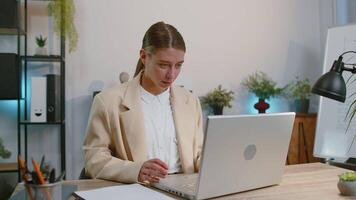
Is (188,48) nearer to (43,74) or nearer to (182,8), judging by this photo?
(182,8)

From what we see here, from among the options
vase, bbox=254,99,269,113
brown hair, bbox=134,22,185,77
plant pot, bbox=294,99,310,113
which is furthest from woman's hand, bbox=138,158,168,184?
plant pot, bbox=294,99,310,113

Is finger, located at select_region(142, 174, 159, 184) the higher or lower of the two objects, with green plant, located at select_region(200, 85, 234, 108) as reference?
lower

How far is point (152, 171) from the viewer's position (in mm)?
1262

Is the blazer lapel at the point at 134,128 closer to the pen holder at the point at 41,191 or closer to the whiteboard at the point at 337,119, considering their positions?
the pen holder at the point at 41,191

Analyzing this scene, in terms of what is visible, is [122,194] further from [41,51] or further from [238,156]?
[41,51]

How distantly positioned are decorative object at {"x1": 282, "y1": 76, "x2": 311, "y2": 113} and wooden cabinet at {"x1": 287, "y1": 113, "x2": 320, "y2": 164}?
17 centimetres

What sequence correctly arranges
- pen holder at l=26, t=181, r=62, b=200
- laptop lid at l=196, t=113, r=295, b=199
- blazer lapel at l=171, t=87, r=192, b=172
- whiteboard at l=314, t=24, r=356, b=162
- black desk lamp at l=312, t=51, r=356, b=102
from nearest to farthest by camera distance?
pen holder at l=26, t=181, r=62, b=200, laptop lid at l=196, t=113, r=295, b=199, black desk lamp at l=312, t=51, r=356, b=102, blazer lapel at l=171, t=87, r=192, b=172, whiteboard at l=314, t=24, r=356, b=162

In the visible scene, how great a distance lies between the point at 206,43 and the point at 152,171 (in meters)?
2.32

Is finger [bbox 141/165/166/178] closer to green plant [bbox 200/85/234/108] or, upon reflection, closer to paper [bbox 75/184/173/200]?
paper [bbox 75/184/173/200]

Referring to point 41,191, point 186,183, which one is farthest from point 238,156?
point 41,191

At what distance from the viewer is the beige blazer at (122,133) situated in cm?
147

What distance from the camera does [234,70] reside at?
3529 millimetres

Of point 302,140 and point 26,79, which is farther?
point 302,140

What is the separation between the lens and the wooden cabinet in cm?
329
